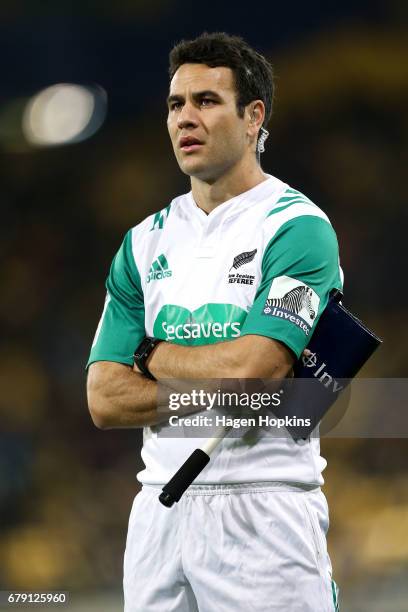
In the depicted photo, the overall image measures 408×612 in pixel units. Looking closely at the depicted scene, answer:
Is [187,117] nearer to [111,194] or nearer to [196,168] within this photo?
[196,168]

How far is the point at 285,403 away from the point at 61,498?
2546 mm

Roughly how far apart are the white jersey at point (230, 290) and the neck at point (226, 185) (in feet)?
0.08

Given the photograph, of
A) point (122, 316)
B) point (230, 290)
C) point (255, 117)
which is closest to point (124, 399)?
point (122, 316)

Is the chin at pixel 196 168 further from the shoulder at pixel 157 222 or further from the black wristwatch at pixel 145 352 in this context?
the black wristwatch at pixel 145 352

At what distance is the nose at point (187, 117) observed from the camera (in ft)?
6.96

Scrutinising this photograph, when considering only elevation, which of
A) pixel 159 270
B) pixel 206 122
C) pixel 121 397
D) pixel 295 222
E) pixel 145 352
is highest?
pixel 206 122

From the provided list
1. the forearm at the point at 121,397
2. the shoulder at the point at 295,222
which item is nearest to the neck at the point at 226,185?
the shoulder at the point at 295,222

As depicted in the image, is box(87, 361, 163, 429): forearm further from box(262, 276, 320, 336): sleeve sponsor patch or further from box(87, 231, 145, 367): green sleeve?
box(262, 276, 320, 336): sleeve sponsor patch

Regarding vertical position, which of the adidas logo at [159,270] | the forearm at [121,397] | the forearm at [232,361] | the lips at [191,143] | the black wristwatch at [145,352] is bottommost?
the forearm at [121,397]

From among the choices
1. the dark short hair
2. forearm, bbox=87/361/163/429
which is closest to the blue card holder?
forearm, bbox=87/361/163/429

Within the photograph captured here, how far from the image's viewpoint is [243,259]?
2012mm

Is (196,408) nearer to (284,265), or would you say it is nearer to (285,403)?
(285,403)

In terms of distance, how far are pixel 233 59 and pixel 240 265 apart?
54 centimetres

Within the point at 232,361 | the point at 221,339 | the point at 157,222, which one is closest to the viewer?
the point at 232,361
